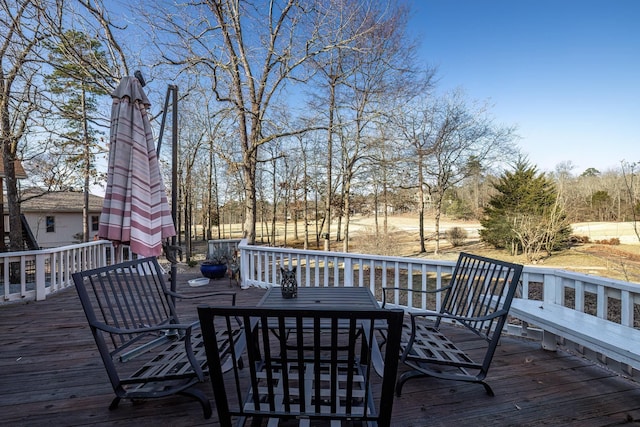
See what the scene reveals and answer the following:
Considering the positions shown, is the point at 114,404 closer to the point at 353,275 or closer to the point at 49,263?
the point at 353,275

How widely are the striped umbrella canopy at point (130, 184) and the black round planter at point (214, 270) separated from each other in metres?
3.63

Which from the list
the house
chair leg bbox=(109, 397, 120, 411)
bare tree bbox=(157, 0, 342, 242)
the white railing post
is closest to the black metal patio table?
chair leg bbox=(109, 397, 120, 411)

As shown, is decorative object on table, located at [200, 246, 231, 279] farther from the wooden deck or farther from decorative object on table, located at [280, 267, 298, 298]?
decorative object on table, located at [280, 267, 298, 298]

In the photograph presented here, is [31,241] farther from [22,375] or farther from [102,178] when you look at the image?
[22,375]

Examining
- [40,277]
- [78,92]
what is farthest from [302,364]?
[78,92]

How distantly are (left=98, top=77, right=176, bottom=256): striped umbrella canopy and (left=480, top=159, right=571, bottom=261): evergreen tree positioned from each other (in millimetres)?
13131

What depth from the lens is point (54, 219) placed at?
1916 centimetres

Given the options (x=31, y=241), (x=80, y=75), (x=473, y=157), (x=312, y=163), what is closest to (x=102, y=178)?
(x=31, y=241)

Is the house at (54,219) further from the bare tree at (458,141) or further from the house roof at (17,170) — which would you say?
the bare tree at (458,141)

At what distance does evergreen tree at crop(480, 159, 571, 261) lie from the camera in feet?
39.4

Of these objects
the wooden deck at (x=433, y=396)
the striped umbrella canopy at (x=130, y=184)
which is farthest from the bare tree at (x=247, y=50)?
the wooden deck at (x=433, y=396)

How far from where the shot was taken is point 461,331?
3.41 meters

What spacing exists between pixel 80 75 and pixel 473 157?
48.4 feet

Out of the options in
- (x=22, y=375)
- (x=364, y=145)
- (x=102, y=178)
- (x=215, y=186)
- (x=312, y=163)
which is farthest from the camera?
(x=215, y=186)
